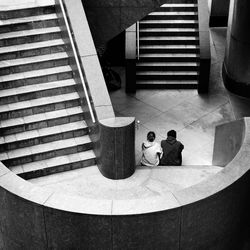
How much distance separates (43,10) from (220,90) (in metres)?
6.36

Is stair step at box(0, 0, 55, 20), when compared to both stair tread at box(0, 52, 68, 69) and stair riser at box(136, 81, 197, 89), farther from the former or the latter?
stair riser at box(136, 81, 197, 89)

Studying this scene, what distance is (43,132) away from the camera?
38.7 ft

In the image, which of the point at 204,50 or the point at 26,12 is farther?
the point at 204,50

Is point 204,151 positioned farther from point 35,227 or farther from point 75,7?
point 35,227

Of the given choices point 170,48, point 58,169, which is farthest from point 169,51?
point 58,169

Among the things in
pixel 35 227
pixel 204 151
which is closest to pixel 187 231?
pixel 35 227

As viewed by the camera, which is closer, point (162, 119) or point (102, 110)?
point (102, 110)

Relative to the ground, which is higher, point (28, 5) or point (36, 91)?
point (28, 5)

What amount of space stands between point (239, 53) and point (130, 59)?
3247mm

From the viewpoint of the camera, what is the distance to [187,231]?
9148 mm

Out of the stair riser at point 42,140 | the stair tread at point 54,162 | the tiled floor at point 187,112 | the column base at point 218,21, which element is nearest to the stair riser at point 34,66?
the stair riser at point 42,140

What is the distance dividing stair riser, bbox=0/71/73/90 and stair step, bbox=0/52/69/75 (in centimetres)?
30

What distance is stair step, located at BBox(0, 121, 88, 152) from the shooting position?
1152cm

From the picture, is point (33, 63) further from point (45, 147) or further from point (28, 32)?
point (45, 147)
